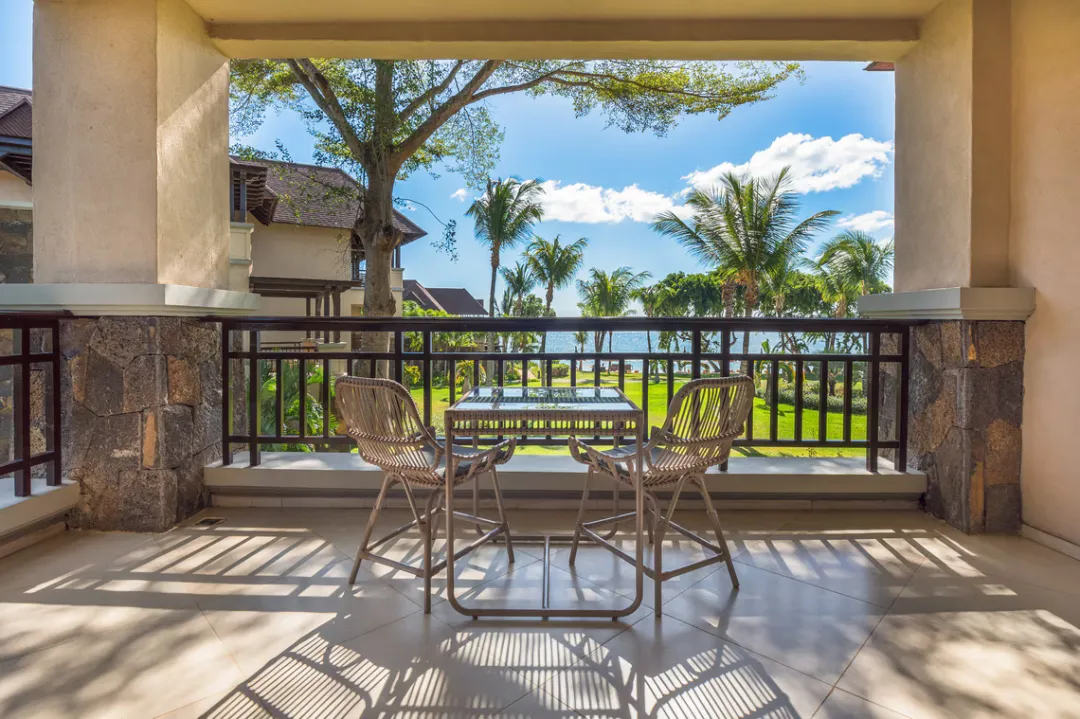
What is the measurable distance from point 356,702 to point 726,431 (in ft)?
5.21

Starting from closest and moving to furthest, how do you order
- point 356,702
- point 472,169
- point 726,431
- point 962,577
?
point 356,702, point 726,431, point 962,577, point 472,169

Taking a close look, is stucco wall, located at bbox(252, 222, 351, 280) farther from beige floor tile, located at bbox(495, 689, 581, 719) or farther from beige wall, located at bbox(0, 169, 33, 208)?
beige floor tile, located at bbox(495, 689, 581, 719)

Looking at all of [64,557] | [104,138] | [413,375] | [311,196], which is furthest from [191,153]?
[413,375]

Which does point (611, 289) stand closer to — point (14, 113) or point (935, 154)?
point (14, 113)

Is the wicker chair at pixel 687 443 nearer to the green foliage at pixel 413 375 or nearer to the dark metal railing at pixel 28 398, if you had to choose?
the dark metal railing at pixel 28 398

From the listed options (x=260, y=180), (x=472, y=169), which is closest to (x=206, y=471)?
(x=472, y=169)

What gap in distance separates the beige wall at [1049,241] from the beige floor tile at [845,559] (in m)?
0.78

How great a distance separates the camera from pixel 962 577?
242 centimetres

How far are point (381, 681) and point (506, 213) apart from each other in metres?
19.7

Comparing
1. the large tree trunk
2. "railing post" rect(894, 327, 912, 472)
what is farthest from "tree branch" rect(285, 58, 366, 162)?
"railing post" rect(894, 327, 912, 472)

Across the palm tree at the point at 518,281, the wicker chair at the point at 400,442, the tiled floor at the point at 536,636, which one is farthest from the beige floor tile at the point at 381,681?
the palm tree at the point at 518,281

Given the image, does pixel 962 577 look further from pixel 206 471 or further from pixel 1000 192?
pixel 206 471

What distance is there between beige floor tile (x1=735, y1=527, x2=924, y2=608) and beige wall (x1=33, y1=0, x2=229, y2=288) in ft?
11.5

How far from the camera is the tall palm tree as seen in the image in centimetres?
2003
